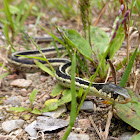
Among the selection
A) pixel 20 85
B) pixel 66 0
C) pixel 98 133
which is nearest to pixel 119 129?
pixel 98 133

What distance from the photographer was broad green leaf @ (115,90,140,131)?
131cm

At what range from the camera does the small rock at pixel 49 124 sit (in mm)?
1442

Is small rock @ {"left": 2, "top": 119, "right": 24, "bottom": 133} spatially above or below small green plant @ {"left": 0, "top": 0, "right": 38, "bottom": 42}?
below

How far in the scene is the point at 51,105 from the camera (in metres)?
1.68

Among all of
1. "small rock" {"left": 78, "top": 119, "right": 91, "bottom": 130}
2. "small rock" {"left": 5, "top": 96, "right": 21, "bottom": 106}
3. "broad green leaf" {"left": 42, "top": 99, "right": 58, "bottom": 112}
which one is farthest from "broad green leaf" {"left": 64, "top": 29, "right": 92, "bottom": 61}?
"small rock" {"left": 5, "top": 96, "right": 21, "bottom": 106}

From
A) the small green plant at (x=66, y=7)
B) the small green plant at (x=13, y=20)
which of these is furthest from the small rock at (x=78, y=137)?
the small green plant at (x=66, y=7)

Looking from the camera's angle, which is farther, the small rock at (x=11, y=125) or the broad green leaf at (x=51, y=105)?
the broad green leaf at (x=51, y=105)

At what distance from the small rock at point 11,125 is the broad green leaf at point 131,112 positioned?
74cm

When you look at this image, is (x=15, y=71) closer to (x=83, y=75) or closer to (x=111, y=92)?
(x=83, y=75)

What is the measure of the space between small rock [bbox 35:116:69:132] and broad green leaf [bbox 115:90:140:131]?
1.33 ft

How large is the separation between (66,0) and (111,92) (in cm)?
296

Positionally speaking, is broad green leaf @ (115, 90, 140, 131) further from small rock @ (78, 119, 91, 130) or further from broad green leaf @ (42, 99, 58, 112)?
broad green leaf @ (42, 99, 58, 112)

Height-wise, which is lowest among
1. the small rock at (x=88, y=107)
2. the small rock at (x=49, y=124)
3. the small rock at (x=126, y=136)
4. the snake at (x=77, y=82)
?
the small rock at (x=126, y=136)

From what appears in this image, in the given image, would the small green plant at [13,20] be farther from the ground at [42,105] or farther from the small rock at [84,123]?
the small rock at [84,123]
